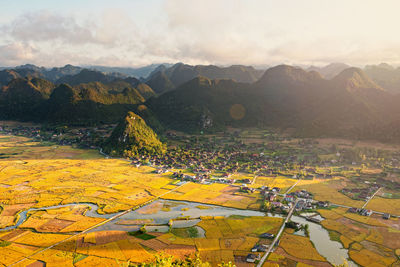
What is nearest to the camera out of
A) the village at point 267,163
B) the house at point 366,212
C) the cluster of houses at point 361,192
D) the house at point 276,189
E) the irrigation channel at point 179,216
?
the irrigation channel at point 179,216

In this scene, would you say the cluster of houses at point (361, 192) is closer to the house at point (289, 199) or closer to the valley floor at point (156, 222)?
the valley floor at point (156, 222)

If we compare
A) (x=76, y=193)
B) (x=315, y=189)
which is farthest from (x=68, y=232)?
(x=315, y=189)

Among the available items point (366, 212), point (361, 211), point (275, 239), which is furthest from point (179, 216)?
point (366, 212)

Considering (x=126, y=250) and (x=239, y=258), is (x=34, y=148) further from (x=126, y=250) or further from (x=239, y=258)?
(x=239, y=258)

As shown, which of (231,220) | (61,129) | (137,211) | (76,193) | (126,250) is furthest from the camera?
(61,129)

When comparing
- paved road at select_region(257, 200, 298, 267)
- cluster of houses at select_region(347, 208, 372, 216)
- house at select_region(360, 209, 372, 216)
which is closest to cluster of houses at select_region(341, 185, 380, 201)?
cluster of houses at select_region(347, 208, 372, 216)

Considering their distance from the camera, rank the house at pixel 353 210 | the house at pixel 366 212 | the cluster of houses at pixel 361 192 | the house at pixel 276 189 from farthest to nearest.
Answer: the house at pixel 276 189, the cluster of houses at pixel 361 192, the house at pixel 353 210, the house at pixel 366 212

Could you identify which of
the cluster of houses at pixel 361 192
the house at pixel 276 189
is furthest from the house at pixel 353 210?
the house at pixel 276 189

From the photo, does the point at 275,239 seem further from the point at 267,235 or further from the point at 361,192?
the point at 361,192
